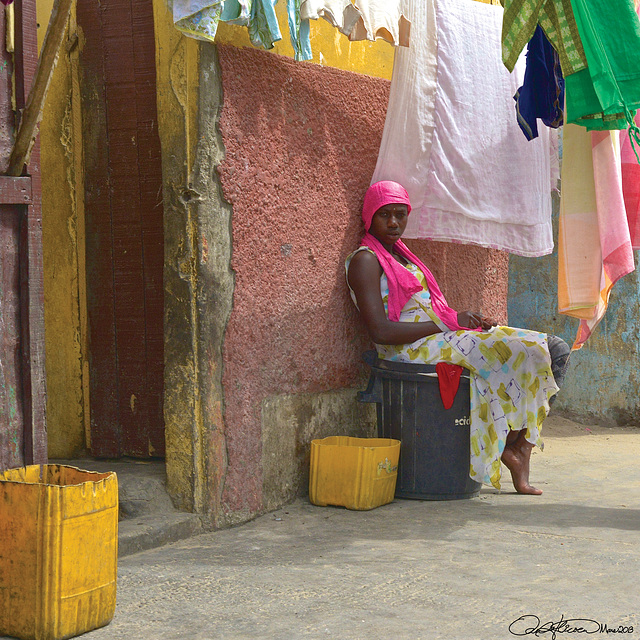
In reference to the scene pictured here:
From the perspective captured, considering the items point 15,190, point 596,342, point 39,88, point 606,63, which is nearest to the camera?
point 39,88

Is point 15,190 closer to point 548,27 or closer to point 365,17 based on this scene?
point 365,17

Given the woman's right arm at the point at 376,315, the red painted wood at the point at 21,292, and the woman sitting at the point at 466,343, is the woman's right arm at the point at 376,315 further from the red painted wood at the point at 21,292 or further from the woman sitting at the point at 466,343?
the red painted wood at the point at 21,292

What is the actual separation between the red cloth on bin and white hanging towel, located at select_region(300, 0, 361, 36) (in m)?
1.63

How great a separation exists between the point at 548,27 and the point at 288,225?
4.76 feet

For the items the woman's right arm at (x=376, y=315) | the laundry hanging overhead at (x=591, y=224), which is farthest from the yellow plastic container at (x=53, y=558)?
the laundry hanging overhead at (x=591, y=224)

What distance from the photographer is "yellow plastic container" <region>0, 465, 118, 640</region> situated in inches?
103

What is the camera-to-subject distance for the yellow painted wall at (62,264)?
170 inches

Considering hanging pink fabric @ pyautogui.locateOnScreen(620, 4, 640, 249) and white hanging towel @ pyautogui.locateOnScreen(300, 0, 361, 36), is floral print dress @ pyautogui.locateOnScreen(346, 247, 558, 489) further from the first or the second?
white hanging towel @ pyautogui.locateOnScreen(300, 0, 361, 36)

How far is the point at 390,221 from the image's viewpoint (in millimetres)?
4695

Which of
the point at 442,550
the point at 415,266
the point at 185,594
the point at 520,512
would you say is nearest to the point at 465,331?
the point at 415,266

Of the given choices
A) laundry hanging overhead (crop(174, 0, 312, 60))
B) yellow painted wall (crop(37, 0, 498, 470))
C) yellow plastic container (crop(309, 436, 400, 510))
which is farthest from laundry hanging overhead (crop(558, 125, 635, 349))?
laundry hanging overhead (crop(174, 0, 312, 60))

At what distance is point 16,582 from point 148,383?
1.70m

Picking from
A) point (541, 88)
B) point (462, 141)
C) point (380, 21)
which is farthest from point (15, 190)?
point (541, 88)

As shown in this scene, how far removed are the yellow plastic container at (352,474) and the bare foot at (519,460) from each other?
64cm
